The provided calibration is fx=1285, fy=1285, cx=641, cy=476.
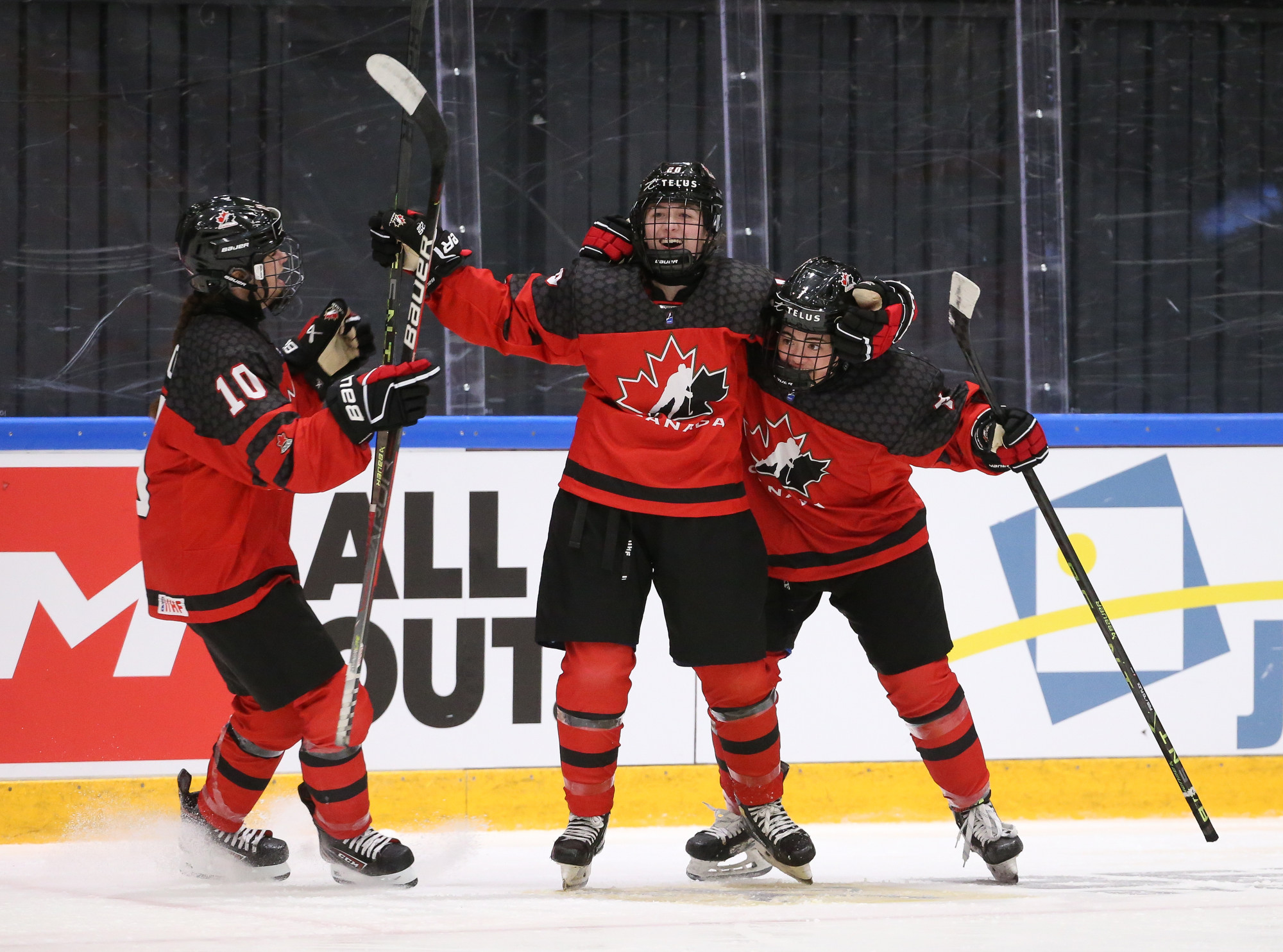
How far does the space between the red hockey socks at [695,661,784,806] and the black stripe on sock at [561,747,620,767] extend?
0.23 m

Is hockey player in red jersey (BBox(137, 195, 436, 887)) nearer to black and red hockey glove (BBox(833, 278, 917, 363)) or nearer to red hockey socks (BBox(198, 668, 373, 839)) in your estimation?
red hockey socks (BBox(198, 668, 373, 839))

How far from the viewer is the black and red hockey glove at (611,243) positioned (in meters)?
2.51

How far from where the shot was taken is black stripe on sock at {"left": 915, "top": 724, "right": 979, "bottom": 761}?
2.61 m

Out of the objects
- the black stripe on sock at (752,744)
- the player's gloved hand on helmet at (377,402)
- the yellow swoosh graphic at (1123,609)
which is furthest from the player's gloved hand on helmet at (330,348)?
the yellow swoosh graphic at (1123,609)

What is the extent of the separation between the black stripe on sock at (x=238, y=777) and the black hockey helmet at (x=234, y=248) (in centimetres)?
94

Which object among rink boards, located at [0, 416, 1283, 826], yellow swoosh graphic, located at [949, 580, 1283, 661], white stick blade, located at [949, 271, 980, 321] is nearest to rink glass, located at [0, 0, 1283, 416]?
rink boards, located at [0, 416, 1283, 826]

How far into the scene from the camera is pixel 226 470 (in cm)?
231

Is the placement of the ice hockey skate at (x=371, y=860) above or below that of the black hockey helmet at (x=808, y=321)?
below

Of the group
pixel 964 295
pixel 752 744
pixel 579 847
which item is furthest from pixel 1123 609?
pixel 579 847

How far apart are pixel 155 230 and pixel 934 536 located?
7.94 feet

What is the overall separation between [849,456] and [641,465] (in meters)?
0.44

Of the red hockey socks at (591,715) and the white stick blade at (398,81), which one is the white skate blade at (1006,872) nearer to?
the red hockey socks at (591,715)

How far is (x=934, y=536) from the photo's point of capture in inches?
134

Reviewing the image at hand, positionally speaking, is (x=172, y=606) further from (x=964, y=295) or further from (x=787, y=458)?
(x=964, y=295)
